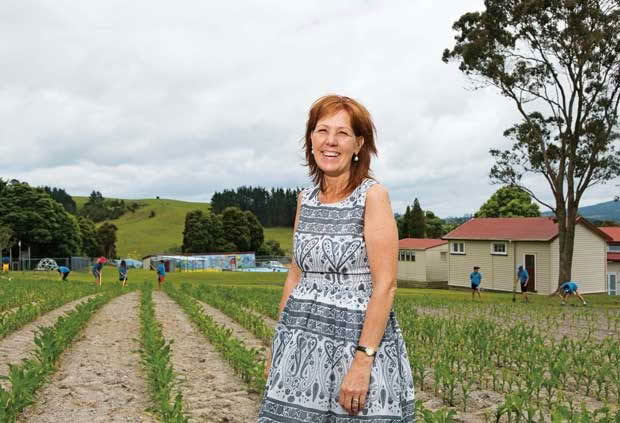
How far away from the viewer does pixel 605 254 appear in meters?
41.7

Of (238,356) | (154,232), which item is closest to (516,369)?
(238,356)

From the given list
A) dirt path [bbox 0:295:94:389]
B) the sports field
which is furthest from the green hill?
the sports field

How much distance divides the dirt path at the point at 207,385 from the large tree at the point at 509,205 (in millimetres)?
62088

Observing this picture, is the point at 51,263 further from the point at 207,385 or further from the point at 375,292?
the point at 375,292

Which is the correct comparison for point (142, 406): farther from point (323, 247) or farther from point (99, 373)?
point (323, 247)

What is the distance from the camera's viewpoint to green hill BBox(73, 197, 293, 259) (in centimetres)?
12501

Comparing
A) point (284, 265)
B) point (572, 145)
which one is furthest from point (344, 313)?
point (284, 265)

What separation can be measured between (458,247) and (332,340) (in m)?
42.7

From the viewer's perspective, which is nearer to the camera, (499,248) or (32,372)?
(32,372)

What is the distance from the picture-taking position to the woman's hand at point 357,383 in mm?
3039

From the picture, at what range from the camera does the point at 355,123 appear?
3262 millimetres

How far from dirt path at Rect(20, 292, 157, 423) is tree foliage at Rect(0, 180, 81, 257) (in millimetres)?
64494

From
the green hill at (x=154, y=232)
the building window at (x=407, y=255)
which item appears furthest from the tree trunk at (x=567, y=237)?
the green hill at (x=154, y=232)

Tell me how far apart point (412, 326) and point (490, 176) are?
2265cm
